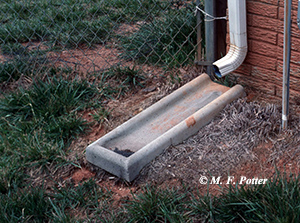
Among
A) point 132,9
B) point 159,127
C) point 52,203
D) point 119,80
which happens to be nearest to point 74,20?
point 132,9

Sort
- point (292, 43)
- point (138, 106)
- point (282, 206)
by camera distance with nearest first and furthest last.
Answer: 1. point (282, 206)
2. point (292, 43)
3. point (138, 106)

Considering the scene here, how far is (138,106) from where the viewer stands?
3346 millimetres

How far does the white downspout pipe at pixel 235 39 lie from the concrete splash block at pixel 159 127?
0.62 ft

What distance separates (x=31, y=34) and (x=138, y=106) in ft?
5.96

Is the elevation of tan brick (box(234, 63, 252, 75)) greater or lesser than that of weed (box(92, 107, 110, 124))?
greater

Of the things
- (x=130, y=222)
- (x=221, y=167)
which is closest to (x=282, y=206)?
(x=221, y=167)

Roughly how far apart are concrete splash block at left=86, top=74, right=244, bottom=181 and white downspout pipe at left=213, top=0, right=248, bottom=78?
19 cm

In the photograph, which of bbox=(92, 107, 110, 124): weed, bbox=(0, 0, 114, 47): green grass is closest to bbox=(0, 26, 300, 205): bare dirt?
bbox=(92, 107, 110, 124): weed

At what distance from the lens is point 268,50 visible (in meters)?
2.98

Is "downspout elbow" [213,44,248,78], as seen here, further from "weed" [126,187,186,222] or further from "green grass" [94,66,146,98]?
"weed" [126,187,186,222]

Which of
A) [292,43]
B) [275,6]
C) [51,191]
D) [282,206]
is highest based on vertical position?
[275,6]

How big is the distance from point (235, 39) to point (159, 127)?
31.7 inches

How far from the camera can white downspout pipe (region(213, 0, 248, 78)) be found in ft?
9.63

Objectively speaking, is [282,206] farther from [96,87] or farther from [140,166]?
[96,87]
